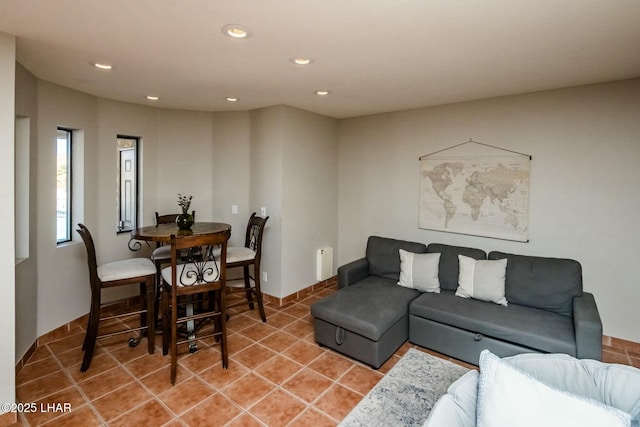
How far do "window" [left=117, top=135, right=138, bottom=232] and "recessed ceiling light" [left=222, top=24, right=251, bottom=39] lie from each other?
2743 millimetres

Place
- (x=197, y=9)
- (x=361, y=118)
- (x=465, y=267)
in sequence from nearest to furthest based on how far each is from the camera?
(x=197, y=9)
(x=465, y=267)
(x=361, y=118)

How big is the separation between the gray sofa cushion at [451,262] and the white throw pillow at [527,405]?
6.95 feet

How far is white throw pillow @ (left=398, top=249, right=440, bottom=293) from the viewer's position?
11.4 feet

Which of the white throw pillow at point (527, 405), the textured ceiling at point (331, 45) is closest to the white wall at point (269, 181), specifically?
the textured ceiling at point (331, 45)

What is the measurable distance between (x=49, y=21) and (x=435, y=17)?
2186 millimetres

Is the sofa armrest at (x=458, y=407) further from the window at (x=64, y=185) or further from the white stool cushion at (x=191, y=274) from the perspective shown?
the window at (x=64, y=185)

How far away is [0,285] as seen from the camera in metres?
2.12

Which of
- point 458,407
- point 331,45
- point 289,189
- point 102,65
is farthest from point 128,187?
point 458,407

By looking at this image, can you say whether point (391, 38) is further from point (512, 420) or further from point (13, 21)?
point (13, 21)

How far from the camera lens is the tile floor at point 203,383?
7.30 ft

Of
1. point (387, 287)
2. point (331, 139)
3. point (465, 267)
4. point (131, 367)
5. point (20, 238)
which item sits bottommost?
point (131, 367)

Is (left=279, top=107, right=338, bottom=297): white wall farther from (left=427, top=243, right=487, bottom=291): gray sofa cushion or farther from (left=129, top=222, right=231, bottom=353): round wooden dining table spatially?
(left=427, top=243, right=487, bottom=291): gray sofa cushion

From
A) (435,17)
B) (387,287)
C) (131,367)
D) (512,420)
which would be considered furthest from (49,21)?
(387,287)

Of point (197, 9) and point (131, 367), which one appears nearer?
point (197, 9)
